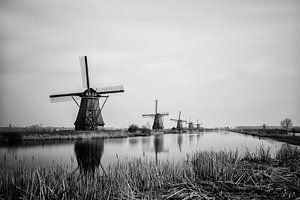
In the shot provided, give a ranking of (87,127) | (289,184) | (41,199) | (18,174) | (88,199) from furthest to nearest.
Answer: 1. (87,127)
2. (18,174)
3. (289,184)
4. (88,199)
5. (41,199)

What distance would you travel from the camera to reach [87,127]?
3412cm

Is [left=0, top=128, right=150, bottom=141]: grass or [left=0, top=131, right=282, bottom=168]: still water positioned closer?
[left=0, top=131, right=282, bottom=168]: still water

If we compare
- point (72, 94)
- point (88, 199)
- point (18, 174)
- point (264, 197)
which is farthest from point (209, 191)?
point (72, 94)

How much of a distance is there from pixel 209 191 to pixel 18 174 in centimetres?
575

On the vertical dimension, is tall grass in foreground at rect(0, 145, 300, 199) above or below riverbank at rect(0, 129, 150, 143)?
above

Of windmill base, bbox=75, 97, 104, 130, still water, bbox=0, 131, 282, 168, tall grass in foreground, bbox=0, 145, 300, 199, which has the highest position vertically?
windmill base, bbox=75, 97, 104, 130

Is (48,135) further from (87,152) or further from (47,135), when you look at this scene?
(87,152)

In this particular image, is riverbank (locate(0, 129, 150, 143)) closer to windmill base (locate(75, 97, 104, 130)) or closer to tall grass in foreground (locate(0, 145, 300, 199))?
windmill base (locate(75, 97, 104, 130))

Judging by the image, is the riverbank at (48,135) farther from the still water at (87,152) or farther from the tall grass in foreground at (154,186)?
the tall grass in foreground at (154,186)

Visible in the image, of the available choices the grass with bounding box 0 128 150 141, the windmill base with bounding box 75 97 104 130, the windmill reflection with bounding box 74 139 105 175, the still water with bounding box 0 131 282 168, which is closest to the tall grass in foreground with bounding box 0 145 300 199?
the still water with bounding box 0 131 282 168

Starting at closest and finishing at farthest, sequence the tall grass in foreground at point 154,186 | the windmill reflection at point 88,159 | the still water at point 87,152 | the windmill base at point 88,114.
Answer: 1. the tall grass in foreground at point 154,186
2. the windmill reflection at point 88,159
3. the still water at point 87,152
4. the windmill base at point 88,114

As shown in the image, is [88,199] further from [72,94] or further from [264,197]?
[72,94]

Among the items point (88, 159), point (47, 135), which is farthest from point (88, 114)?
point (88, 159)

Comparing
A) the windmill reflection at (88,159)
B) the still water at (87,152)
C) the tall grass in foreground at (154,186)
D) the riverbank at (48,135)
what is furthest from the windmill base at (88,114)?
the tall grass in foreground at (154,186)
